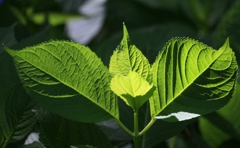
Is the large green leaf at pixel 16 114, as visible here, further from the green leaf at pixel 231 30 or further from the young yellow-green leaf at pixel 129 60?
the green leaf at pixel 231 30

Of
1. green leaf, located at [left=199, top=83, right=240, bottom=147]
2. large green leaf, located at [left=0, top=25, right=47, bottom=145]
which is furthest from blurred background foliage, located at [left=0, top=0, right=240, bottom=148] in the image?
large green leaf, located at [left=0, top=25, right=47, bottom=145]

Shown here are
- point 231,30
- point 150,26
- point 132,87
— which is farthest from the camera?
point 150,26

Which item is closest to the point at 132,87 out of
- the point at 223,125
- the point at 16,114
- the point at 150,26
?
the point at 16,114

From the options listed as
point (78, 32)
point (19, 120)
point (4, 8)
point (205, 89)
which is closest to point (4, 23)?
point (4, 8)

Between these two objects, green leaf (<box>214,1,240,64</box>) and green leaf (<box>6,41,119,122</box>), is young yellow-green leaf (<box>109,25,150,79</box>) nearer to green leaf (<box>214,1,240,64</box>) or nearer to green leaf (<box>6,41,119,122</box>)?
green leaf (<box>6,41,119,122</box>)

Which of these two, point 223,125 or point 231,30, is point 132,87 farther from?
point 231,30
